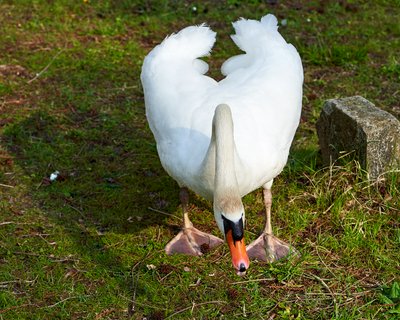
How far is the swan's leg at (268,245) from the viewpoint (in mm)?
4680

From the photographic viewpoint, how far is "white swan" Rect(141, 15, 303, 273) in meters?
3.85

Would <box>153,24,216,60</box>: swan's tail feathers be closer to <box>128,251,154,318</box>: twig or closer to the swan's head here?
<box>128,251,154,318</box>: twig

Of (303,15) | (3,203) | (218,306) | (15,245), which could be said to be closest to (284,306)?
(218,306)

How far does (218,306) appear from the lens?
169 inches

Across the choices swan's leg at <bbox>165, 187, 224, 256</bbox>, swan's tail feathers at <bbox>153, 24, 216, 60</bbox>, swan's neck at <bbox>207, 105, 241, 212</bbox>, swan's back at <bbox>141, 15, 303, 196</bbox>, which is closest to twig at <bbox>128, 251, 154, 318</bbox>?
swan's leg at <bbox>165, 187, 224, 256</bbox>

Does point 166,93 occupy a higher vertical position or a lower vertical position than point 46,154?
higher

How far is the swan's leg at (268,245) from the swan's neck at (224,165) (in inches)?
37.3

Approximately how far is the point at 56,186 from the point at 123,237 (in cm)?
82

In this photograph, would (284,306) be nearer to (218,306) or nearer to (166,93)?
(218,306)

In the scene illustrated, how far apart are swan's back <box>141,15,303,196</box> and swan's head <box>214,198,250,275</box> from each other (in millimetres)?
293

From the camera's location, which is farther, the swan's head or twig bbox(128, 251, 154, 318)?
twig bbox(128, 251, 154, 318)

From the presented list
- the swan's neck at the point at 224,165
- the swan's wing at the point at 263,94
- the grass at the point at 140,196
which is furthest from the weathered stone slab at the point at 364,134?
the swan's neck at the point at 224,165

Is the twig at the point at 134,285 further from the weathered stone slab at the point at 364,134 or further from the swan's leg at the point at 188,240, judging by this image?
the weathered stone slab at the point at 364,134

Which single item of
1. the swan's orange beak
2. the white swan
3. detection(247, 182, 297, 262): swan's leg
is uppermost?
the white swan
